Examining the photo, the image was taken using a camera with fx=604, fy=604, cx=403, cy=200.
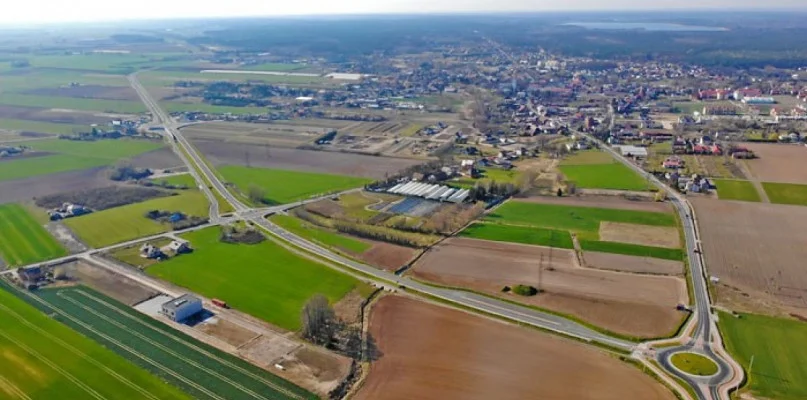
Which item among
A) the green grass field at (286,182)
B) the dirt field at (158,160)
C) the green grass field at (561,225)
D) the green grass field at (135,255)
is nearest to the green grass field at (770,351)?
the green grass field at (561,225)

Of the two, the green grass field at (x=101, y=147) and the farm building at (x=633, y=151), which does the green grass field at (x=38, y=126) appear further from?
the farm building at (x=633, y=151)

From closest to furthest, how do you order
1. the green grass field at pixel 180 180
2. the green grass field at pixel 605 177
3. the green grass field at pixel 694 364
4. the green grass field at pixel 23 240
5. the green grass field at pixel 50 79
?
the green grass field at pixel 694 364
the green grass field at pixel 23 240
the green grass field at pixel 605 177
the green grass field at pixel 180 180
the green grass field at pixel 50 79

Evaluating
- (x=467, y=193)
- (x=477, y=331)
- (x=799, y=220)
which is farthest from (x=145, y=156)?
(x=799, y=220)

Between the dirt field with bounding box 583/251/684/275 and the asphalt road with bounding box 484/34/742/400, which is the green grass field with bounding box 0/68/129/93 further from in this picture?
the asphalt road with bounding box 484/34/742/400

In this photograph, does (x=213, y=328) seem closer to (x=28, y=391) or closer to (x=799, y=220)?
(x=28, y=391)

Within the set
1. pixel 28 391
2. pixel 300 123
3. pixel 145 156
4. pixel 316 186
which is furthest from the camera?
pixel 300 123

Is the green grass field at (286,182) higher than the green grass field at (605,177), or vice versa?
the green grass field at (605,177)

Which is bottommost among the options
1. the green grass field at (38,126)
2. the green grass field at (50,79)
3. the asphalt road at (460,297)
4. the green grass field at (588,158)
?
the asphalt road at (460,297)
